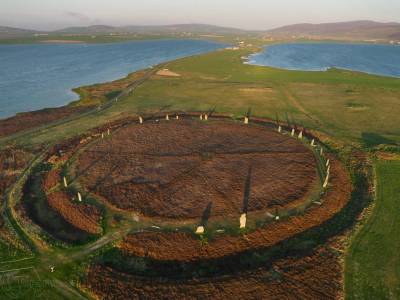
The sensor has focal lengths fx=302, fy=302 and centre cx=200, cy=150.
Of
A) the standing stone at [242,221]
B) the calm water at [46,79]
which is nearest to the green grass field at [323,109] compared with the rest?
the standing stone at [242,221]

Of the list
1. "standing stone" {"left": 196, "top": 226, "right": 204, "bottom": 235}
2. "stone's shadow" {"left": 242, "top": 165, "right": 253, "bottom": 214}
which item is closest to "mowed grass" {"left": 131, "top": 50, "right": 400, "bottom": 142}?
"stone's shadow" {"left": 242, "top": 165, "right": 253, "bottom": 214}

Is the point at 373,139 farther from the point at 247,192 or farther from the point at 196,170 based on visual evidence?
the point at 196,170

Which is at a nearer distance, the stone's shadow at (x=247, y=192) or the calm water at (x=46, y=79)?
the stone's shadow at (x=247, y=192)

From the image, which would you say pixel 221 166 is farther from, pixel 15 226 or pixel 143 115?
pixel 143 115

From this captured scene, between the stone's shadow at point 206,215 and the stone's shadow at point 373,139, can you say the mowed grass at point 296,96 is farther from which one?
the stone's shadow at point 206,215

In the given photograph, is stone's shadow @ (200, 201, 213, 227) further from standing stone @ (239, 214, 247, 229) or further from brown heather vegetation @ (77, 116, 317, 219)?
standing stone @ (239, 214, 247, 229)

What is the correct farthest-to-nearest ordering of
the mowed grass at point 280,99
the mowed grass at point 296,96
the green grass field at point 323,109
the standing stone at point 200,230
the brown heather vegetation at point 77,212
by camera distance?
the mowed grass at point 296,96, the mowed grass at point 280,99, the brown heather vegetation at point 77,212, the standing stone at point 200,230, the green grass field at point 323,109

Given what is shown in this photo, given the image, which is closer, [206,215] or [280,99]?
[206,215]

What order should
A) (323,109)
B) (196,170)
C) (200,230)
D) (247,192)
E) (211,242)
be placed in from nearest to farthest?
(211,242)
(200,230)
(247,192)
(196,170)
(323,109)

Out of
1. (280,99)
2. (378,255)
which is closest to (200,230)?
(378,255)
